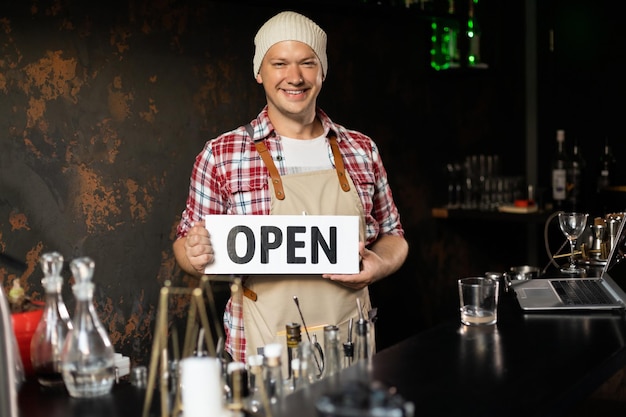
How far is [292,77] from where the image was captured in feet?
7.87

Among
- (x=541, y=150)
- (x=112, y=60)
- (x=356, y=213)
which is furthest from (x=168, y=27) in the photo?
(x=541, y=150)

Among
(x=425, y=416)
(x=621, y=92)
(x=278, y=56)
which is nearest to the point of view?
(x=425, y=416)

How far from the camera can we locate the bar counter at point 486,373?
4.65 feet

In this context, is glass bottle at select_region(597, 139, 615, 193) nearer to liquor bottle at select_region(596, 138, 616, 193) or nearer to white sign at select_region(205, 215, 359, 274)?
liquor bottle at select_region(596, 138, 616, 193)

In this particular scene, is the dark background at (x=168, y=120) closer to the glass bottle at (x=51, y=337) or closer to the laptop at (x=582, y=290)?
the glass bottle at (x=51, y=337)

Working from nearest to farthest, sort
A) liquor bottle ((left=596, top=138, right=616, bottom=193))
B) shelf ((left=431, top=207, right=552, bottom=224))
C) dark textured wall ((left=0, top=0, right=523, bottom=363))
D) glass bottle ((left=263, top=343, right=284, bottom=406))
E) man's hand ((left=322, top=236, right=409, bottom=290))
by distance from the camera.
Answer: glass bottle ((left=263, top=343, right=284, bottom=406)), man's hand ((left=322, top=236, right=409, bottom=290)), dark textured wall ((left=0, top=0, right=523, bottom=363)), shelf ((left=431, top=207, right=552, bottom=224)), liquor bottle ((left=596, top=138, right=616, bottom=193))

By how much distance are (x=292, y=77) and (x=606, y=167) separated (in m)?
2.99

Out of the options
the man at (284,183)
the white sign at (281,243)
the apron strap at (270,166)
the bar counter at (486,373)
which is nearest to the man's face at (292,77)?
the man at (284,183)

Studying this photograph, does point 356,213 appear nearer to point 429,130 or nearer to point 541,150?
point 429,130

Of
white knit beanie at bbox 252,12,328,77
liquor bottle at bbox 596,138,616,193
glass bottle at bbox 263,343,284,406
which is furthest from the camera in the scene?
liquor bottle at bbox 596,138,616,193

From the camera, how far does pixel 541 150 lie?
5.18 metres

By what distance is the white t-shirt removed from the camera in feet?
8.15

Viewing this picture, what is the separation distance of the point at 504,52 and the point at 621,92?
0.73 meters

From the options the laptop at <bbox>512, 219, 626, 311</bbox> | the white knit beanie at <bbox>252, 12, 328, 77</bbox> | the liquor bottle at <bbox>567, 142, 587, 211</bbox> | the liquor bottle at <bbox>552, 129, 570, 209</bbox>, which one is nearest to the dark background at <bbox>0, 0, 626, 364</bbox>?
the liquor bottle at <bbox>567, 142, 587, 211</bbox>
